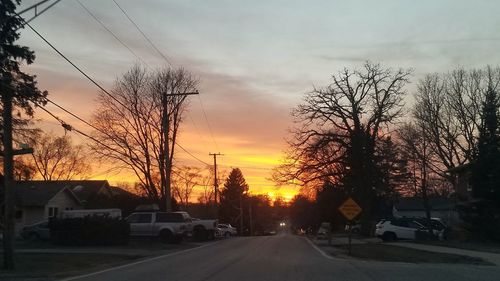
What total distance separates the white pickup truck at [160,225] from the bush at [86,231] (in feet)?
13.1

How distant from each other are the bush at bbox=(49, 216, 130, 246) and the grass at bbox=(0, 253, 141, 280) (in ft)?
23.2

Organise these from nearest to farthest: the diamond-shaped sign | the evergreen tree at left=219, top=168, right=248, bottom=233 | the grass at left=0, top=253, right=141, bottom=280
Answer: the grass at left=0, top=253, right=141, bottom=280
the diamond-shaped sign
the evergreen tree at left=219, top=168, right=248, bottom=233

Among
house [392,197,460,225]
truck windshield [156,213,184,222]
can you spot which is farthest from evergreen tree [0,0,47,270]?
house [392,197,460,225]

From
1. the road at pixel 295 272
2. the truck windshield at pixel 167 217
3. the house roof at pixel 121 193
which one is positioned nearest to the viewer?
the road at pixel 295 272

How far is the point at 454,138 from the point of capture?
5919cm

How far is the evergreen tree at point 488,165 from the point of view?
36.2 metres

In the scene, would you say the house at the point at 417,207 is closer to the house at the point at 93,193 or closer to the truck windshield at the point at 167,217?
the house at the point at 93,193

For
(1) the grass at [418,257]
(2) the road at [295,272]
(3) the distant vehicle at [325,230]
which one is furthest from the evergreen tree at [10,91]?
(3) the distant vehicle at [325,230]

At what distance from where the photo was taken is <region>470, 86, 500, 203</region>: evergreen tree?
36188mm

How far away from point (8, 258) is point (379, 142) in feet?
131

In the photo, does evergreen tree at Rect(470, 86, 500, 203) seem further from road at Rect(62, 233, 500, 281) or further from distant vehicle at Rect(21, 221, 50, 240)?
distant vehicle at Rect(21, 221, 50, 240)

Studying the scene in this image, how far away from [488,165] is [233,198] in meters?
90.1

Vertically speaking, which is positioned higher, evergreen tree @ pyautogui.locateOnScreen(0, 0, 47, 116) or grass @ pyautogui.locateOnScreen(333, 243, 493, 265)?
evergreen tree @ pyautogui.locateOnScreen(0, 0, 47, 116)

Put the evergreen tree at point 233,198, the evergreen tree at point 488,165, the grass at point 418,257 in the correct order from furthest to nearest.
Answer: the evergreen tree at point 233,198 → the evergreen tree at point 488,165 → the grass at point 418,257
